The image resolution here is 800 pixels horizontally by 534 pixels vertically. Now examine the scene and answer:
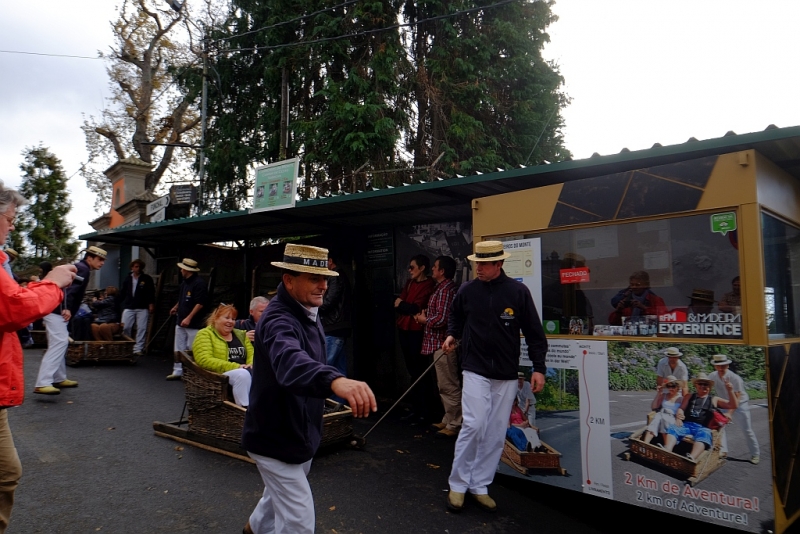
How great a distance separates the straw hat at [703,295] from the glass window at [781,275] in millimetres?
321

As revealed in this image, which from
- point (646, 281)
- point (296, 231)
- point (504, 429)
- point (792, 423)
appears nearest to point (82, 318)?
point (296, 231)

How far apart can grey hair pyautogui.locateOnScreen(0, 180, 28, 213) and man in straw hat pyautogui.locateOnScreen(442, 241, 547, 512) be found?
3.09m

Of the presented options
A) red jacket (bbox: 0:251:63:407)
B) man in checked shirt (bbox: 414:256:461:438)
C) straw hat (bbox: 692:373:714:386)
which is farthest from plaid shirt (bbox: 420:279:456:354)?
red jacket (bbox: 0:251:63:407)

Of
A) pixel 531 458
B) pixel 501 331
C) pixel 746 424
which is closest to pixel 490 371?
pixel 501 331

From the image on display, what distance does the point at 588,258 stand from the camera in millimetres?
4457

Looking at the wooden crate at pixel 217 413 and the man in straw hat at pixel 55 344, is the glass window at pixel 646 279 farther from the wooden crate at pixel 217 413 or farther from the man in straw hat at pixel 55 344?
the man in straw hat at pixel 55 344

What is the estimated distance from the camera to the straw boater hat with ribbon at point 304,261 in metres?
2.72

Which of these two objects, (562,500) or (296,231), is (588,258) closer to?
(562,500)

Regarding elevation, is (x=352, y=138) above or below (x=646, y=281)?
above

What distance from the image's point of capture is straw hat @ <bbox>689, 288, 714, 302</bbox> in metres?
3.82

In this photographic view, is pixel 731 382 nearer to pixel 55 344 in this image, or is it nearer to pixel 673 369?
pixel 673 369

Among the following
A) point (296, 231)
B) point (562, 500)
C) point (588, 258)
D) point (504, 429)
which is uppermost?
point (296, 231)

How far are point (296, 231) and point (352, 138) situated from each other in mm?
4537

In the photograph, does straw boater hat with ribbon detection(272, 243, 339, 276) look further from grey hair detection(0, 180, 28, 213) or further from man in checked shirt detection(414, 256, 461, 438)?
man in checked shirt detection(414, 256, 461, 438)
